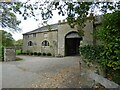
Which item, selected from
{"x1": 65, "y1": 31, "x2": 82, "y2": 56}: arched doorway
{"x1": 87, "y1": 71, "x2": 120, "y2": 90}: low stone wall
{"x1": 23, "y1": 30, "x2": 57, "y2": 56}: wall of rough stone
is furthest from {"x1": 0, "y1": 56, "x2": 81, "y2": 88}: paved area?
{"x1": 23, "y1": 30, "x2": 57, "y2": 56}: wall of rough stone

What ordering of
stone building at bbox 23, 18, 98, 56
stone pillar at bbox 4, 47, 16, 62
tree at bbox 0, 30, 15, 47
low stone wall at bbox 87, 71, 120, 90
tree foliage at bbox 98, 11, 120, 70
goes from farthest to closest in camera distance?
stone building at bbox 23, 18, 98, 56 → tree at bbox 0, 30, 15, 47 → stone pillar at bbox 4, 47, 16, 62 → tree foliage at bbox 98, 11, 120, 70 → low stone wall at bbox 87, 71, 120, 90

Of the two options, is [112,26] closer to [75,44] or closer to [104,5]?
[104,5]

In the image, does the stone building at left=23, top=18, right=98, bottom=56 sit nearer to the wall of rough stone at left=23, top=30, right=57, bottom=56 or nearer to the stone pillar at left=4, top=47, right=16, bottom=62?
the wall of rough stone at left=23, top=30, right=57, bottom=56

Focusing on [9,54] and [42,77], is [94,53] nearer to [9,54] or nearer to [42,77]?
[42,77]

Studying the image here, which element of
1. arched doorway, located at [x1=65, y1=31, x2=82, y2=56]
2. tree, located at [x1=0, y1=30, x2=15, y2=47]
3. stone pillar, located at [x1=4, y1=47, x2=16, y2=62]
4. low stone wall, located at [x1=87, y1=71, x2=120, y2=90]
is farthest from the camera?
arched doorway, located at [x1=65, y1=31, x2=82, y2=56]

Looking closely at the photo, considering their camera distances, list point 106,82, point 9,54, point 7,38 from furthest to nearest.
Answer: point 7,38 < point 9,54 < point 106,82

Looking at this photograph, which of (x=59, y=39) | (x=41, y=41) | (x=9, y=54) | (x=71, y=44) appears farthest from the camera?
(x=41, y=41)

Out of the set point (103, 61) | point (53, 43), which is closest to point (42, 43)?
point (53, 43)

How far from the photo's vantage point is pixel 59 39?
25.1 metres

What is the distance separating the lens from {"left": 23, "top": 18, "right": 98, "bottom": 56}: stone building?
23405 mm

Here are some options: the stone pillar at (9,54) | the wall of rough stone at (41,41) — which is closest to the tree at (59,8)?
the stone pillar at (9,54)

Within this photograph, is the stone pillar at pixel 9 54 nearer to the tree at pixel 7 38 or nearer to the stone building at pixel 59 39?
the tree at pixel 7 38

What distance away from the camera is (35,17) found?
29.1ft

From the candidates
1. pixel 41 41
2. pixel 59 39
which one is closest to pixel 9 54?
pixel 59 39
